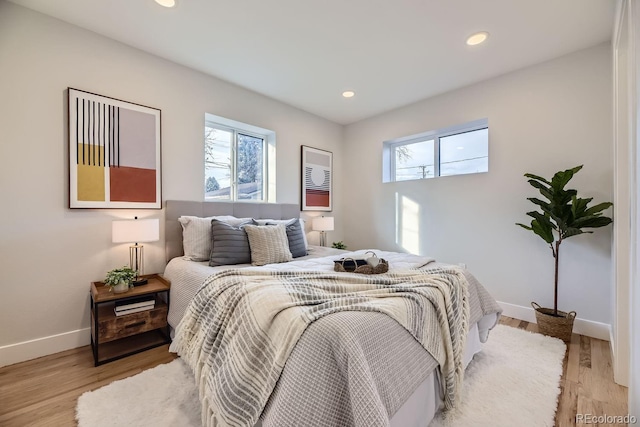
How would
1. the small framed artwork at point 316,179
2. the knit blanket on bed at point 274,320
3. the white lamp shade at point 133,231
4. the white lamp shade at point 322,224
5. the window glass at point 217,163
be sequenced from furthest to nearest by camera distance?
the small framed artwork at point 316,179
the white lamp shade at point 322,224
the window glass at point 217,163
the white lamp shade at point 133,231
the knit blanket on bed at point 274,320

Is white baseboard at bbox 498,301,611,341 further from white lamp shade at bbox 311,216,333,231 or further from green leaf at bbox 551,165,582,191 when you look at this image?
white lamp shade at bbox 311,216,333,231

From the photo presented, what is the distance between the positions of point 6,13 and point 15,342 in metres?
2.48

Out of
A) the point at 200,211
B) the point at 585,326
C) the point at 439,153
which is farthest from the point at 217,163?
the point at 585,326

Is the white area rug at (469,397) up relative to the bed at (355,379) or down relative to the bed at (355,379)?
down

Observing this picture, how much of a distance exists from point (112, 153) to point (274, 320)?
227cm

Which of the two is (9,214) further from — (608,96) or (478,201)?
(608,96)

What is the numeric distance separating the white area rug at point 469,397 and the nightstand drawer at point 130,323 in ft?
1.38

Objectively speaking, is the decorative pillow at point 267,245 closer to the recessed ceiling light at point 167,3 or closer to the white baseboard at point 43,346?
the white baseboard at point 43,346

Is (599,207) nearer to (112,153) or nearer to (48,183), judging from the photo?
(112,153)

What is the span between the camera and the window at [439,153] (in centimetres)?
333

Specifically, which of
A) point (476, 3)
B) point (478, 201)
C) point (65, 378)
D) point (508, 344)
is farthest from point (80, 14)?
point (508, 344)

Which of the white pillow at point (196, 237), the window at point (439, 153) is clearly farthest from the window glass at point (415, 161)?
the white pillow at point (196, 237)

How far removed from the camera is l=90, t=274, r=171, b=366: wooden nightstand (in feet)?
6.66

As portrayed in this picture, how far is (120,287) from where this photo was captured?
2135mm
